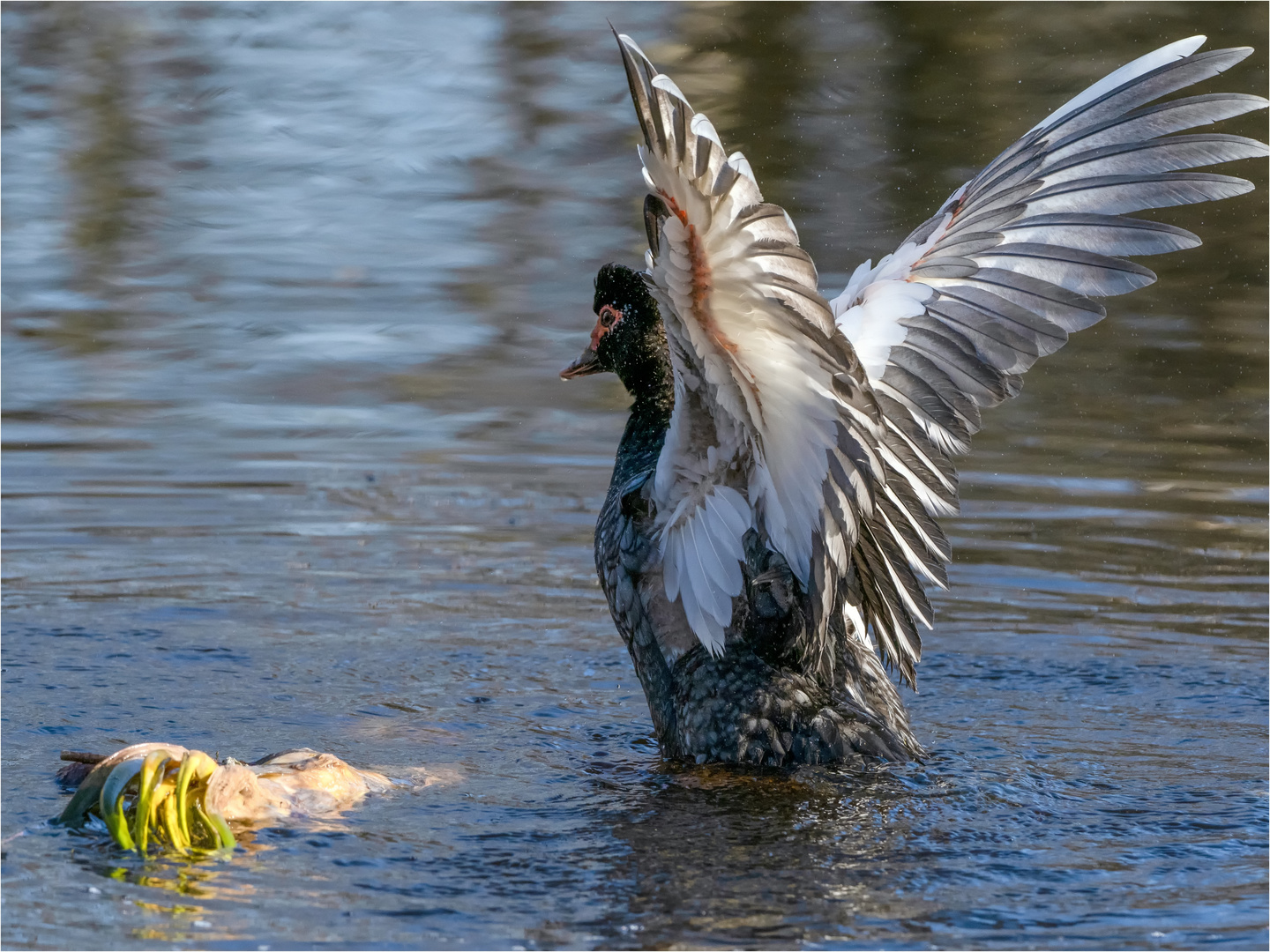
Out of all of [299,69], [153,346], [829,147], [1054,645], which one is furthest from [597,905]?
[299,69]

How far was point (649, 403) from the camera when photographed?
5969 millimetres

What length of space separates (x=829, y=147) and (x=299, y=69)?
4.63m

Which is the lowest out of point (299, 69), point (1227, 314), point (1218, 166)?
point (1227, 314)

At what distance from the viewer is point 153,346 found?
→ 32.9 ft

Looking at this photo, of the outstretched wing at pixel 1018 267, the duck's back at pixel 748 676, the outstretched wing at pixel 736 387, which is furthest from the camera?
the outstretched wing at pixel 1018 267

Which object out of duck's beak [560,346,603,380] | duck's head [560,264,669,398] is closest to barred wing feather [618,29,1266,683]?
duck's head [560,264,669,398]

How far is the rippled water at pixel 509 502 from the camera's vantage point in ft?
14.4

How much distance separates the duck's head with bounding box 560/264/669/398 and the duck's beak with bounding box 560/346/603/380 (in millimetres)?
63

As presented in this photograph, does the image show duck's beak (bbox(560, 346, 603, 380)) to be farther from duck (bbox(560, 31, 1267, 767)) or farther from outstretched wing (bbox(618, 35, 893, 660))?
outstretched wing (bbox(618, 35, 893, 660))

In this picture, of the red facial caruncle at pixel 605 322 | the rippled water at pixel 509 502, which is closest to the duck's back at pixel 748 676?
the rippled water at pixel 509 502

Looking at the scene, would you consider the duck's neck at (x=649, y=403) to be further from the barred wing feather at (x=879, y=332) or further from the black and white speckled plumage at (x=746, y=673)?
the barred wing feather at (x=879, y=332)

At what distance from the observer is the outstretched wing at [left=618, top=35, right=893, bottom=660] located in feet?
13.7

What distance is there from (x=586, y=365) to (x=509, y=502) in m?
2.20

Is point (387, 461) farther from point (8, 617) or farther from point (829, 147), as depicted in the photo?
point (829, 147)
